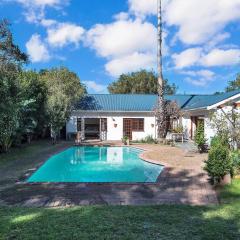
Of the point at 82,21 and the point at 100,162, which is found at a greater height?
the point at 82,21

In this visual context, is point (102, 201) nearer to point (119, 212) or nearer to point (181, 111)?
point (119, 212)

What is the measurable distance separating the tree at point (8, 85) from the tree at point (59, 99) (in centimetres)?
390

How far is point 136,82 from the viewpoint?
55.5 metres

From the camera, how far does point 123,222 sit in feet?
20.5

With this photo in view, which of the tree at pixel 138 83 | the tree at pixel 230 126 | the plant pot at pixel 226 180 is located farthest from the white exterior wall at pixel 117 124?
the tree at pixel 138 83

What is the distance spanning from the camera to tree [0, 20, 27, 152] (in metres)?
16.6

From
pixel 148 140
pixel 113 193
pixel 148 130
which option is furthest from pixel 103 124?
pixel 113 193

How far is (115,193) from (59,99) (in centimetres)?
1721

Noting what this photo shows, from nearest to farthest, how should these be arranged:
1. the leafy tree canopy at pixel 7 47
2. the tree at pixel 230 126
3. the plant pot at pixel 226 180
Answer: the plant pot at pixel 226 180
the tree at pixel 230 126
the leafy tree canopy at pixel 7 47

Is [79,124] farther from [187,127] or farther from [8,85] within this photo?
[8,85]

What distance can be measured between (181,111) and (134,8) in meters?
9.20

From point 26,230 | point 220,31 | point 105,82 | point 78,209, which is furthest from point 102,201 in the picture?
point 105,82

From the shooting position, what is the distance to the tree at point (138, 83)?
54.8 meters

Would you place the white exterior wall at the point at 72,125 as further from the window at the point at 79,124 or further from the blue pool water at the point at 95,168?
the blue pool water at the point at 95,168
